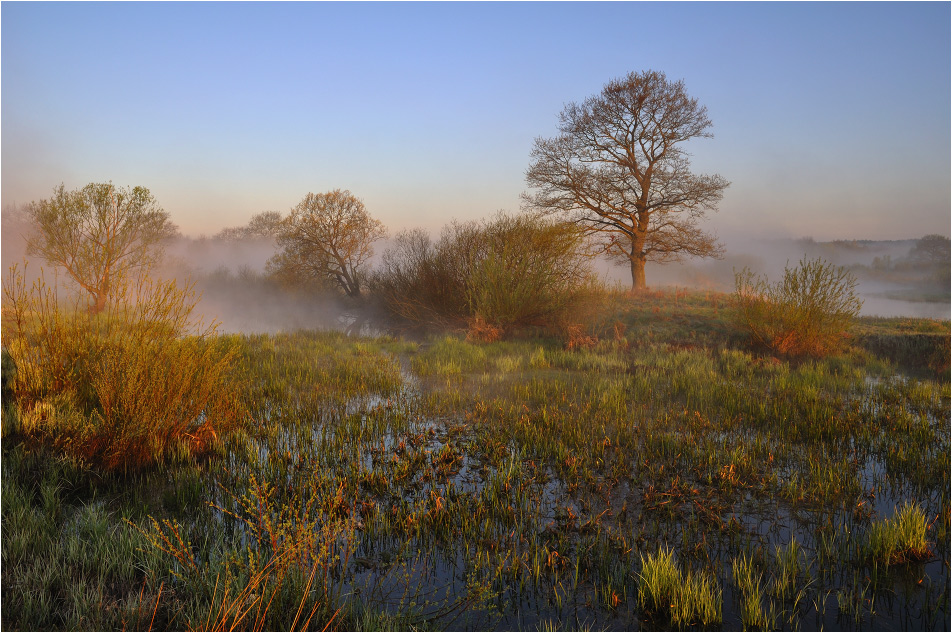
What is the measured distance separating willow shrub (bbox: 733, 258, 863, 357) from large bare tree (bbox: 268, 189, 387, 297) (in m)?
15.5

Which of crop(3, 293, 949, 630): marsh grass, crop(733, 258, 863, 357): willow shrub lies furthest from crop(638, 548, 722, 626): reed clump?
crop(733, 258, 863, 357): willow shrub

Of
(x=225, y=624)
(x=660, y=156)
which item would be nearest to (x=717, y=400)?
(x=225, y=624)

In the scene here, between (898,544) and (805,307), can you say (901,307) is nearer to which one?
(805,307)

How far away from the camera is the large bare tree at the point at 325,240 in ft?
74.6

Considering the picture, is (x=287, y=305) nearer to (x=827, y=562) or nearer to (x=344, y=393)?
(x=344, y=393)

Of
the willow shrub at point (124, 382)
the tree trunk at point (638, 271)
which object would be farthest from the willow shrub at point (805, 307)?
the willow shrub at point (124, 382)

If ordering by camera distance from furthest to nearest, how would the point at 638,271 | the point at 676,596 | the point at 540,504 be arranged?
the point at 638,271, the point at 540,504, the point at 676,596

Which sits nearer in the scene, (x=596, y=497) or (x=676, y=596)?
(x=676, y=596)

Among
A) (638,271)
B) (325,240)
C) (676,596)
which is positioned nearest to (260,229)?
(325,240)

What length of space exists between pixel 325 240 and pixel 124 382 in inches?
729

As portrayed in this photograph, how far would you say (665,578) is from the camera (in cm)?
304

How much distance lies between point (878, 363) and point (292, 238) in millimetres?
20280

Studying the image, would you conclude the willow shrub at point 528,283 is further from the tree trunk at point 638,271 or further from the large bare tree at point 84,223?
the large bare tree at point 84,223

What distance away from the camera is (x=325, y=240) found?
22.9 m
